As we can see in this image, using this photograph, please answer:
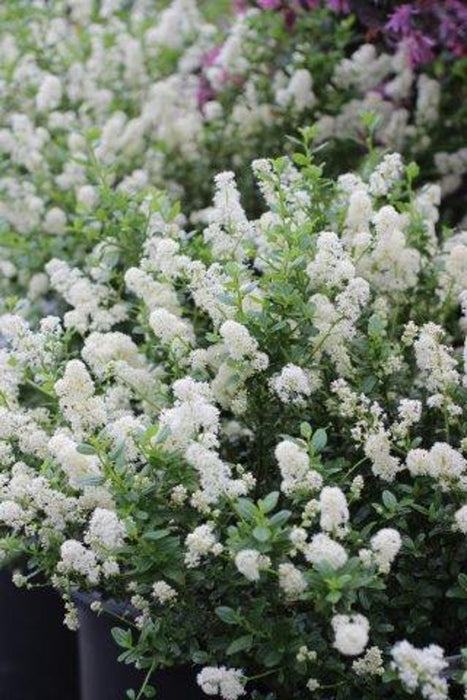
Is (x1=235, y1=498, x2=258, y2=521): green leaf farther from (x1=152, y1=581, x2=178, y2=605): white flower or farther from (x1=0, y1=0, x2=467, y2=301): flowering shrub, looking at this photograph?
(x1=0, y1=0, x2=467, y2=301): flowering shrub

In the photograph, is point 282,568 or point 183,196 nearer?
point 282,568

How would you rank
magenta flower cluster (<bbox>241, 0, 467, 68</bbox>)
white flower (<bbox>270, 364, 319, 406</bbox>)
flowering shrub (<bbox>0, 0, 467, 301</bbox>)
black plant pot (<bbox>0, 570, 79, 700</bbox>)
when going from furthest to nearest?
flowering shrub (<bbox>0, 0, 467, 301</bbox>), magenta flower cluster (<bbox>241, 0, 467, 68</bbox>), black plant pot (<bbox>0, 570, 79, 700</bbox>), white flower (<bbox>270, 364, 319, 406</bbox>)

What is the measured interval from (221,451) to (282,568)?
0.59 m

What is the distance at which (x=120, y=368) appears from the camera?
2.03m

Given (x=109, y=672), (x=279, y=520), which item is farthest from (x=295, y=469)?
(x=109, y=672)

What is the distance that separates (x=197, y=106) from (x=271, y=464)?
6.00 feet

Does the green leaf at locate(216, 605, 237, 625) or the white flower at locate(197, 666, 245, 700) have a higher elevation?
the green leaf at locate(216, 605, 237, 625)

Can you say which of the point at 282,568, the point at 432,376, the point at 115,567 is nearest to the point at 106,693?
the point at 115,567

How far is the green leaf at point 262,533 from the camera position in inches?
60.9

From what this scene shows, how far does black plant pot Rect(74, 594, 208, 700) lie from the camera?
192 cm

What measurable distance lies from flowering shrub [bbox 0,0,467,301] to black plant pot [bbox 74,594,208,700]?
100 centimetres

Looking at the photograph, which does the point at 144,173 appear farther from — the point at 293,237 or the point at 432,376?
the point at 432,376

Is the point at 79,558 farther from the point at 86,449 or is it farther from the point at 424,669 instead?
the point at 424,669

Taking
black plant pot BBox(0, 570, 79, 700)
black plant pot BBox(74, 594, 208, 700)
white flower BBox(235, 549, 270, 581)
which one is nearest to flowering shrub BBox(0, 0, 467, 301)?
black plant pot BBox(0, 570, 79, 700)
